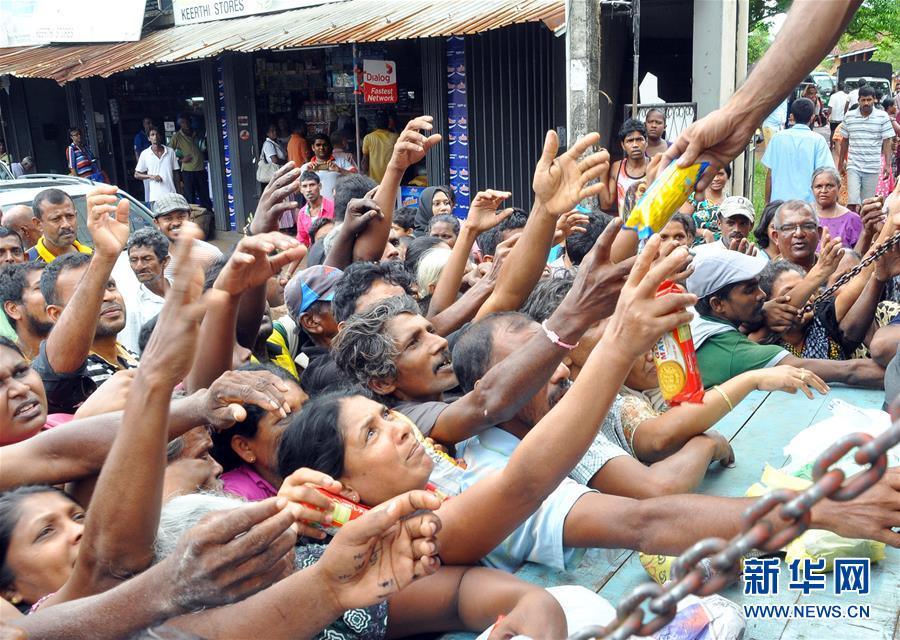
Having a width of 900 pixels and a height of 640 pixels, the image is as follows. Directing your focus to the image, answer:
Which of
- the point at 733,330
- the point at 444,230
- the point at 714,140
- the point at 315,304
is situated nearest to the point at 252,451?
the point at 315,304

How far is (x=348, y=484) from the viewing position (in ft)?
6.91

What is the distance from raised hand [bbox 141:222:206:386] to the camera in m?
1.61

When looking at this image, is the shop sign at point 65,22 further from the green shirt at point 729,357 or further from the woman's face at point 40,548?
the woman's face at point 40,548

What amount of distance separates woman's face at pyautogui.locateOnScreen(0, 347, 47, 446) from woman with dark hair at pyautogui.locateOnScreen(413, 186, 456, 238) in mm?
4165

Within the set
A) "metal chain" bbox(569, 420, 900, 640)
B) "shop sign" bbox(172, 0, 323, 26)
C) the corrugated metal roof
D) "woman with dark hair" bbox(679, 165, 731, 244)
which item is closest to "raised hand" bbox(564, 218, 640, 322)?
"metal chain" bbox(569, 420, 900, 640)

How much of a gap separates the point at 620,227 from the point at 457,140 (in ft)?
26.0

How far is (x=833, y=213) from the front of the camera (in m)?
6.14

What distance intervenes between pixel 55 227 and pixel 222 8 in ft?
26.3

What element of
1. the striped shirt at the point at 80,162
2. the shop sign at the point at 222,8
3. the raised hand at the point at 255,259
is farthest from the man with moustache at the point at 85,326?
the striped shirt at the point at 80,162

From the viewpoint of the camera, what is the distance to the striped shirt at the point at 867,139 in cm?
1060

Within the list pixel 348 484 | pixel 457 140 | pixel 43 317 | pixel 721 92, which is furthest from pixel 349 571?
pixel 457 140

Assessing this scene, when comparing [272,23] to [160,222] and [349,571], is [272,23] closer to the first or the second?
[160,222]

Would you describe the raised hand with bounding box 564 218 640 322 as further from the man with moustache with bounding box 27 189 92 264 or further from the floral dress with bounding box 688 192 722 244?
the floral dress with bounding box 688 192 722 244

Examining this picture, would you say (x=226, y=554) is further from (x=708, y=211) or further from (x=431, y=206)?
(x=708, y=211)
